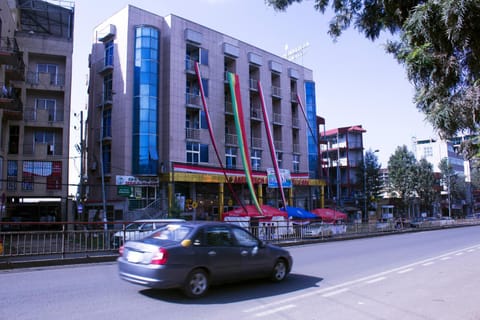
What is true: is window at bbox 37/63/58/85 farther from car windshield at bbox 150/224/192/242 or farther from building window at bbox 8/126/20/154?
car windshield at bbox 150/224/192/242

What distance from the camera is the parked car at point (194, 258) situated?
734 cm

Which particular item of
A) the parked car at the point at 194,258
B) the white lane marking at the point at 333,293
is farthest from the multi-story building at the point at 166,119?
the white lane marking at the point at 333,293

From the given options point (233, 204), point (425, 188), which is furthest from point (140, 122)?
→ point (425, 188)

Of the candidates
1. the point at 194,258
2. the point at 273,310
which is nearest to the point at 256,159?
the point at 194,258

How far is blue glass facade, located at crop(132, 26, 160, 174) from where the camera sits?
33.6m

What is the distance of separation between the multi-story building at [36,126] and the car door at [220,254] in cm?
2608

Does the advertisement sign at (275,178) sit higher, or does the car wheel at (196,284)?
the advertisement sign at (275,178)

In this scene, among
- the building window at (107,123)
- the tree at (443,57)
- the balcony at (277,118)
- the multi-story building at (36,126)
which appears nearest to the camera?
the tree at (443,57)

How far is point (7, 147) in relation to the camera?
30.9 m

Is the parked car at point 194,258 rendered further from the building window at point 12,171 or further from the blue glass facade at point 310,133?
the blue glass facade at point 310,133

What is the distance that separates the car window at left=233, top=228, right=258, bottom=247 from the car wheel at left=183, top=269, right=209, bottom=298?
48.2 inches

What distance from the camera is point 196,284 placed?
767 centimetres

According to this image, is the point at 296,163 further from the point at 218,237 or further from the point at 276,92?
→ the point at 218,237

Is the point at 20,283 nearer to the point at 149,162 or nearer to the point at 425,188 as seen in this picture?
the point at 149,162
